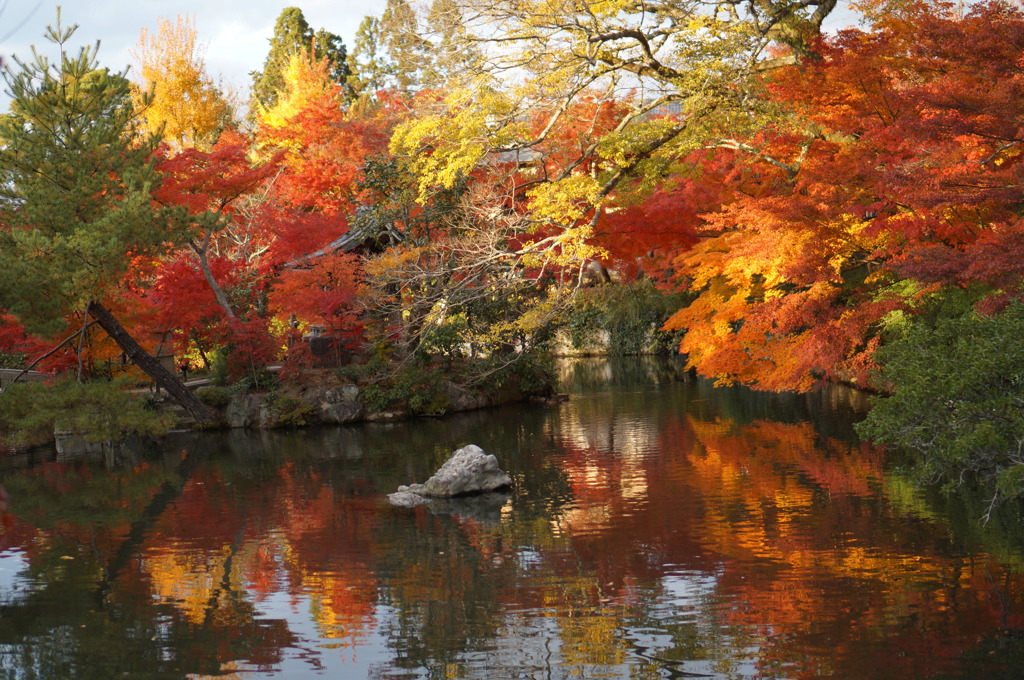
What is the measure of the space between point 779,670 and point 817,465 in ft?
22.8

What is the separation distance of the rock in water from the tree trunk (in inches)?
299

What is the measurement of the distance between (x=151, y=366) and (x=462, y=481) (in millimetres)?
9250

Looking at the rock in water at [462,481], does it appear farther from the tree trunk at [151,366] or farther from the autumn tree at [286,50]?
the autumn tree at [286,50]

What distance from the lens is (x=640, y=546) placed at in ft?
29.7

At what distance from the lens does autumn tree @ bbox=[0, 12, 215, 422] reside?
1383 centimetres

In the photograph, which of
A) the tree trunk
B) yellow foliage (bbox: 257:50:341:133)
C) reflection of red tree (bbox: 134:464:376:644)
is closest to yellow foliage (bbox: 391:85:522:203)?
reflection of red tree (bbox: 134:464:376:644)

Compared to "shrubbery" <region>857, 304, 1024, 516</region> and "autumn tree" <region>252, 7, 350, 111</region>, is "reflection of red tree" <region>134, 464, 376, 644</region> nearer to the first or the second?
"shrubbery" <region>857, 304, 1024, 516</region>

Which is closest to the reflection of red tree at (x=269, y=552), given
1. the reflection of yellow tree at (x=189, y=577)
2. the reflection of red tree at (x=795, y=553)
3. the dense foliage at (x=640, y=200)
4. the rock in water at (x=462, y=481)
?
the reflection of yellow tree at (x=189, y=577)

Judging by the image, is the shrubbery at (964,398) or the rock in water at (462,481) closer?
the shrubbery at (964,398)

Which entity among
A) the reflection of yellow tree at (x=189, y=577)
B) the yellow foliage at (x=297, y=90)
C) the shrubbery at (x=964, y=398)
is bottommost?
the reflection of yellow tree at (x=189, y=577)

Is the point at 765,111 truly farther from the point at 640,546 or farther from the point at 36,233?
the point at 36,233

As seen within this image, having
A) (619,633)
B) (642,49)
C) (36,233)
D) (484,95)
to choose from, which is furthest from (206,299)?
(619,633)

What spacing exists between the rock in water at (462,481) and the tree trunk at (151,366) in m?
7.60

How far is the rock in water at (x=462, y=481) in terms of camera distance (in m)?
12.1
